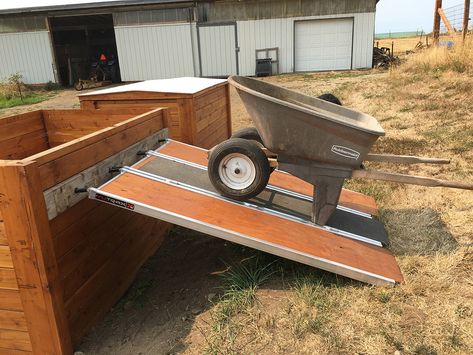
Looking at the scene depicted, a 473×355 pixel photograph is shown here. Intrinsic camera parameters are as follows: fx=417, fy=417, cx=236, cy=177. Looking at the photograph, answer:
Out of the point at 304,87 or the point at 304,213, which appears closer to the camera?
the point at 304,213

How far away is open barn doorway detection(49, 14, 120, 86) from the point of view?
72.5 feet

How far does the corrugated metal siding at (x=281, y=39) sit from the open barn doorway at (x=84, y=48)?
23.9ft

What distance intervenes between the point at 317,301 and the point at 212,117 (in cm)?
397

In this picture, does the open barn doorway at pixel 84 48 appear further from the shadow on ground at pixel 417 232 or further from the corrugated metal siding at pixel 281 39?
the shadow on ground at pixel 417 232

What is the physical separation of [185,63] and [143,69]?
218 centimetres

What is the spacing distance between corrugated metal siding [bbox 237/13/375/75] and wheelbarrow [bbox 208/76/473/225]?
17.4 metres

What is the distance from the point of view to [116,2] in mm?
19203

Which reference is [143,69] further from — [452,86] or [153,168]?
[153,168]

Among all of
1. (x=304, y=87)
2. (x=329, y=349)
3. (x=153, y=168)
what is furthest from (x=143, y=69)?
(x=329, y=349)

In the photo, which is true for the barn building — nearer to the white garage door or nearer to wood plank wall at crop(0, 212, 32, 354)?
the white garage door

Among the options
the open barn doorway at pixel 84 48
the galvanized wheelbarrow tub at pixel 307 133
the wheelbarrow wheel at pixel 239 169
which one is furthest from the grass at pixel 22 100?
the galvanized wheelbarrow tub at pixel 307 133

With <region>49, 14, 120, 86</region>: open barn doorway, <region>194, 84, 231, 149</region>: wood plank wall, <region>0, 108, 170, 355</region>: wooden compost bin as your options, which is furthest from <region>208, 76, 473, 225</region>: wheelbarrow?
<region>49, 14, 120, 86</region>: open barn doorway

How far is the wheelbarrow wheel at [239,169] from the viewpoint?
350cm

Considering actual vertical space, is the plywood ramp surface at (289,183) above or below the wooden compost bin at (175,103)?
below
